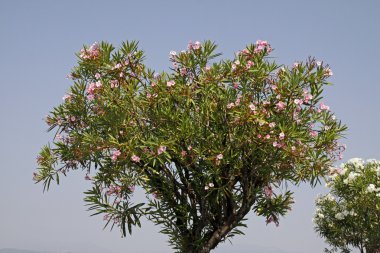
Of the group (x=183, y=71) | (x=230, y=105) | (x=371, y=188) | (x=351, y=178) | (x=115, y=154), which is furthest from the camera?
(x=351, y=178)

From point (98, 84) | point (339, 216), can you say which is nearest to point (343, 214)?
point (339, 216)

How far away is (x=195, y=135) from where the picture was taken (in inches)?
543

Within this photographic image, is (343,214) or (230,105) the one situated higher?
(230,105)

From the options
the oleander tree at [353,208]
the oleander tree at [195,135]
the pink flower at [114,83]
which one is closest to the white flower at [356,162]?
the oleander tree at [353,208]

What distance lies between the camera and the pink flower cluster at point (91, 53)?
49.5 ft

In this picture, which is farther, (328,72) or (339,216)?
(339,216)

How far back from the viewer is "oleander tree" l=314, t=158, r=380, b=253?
Result: 67.0 feet

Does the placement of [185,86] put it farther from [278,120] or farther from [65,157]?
[65,157]

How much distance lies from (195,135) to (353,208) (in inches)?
433

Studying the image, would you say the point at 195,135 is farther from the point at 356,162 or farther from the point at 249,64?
the point at 356,162

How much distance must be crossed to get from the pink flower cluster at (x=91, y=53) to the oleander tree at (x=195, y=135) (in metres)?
0.03

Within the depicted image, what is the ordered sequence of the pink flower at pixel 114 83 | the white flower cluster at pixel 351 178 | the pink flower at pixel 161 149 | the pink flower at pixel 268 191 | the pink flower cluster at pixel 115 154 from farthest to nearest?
the white flower cluster at pixel 351 178
the pink flower at pixel 268 191
the pink flower at pixel 114 83
the pink flower cluster at pixel 115 154
the pink flower at pixel 161 149

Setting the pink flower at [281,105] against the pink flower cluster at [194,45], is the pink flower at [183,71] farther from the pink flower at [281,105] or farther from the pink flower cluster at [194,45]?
the pink flower at [281,105]

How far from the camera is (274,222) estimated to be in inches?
653
